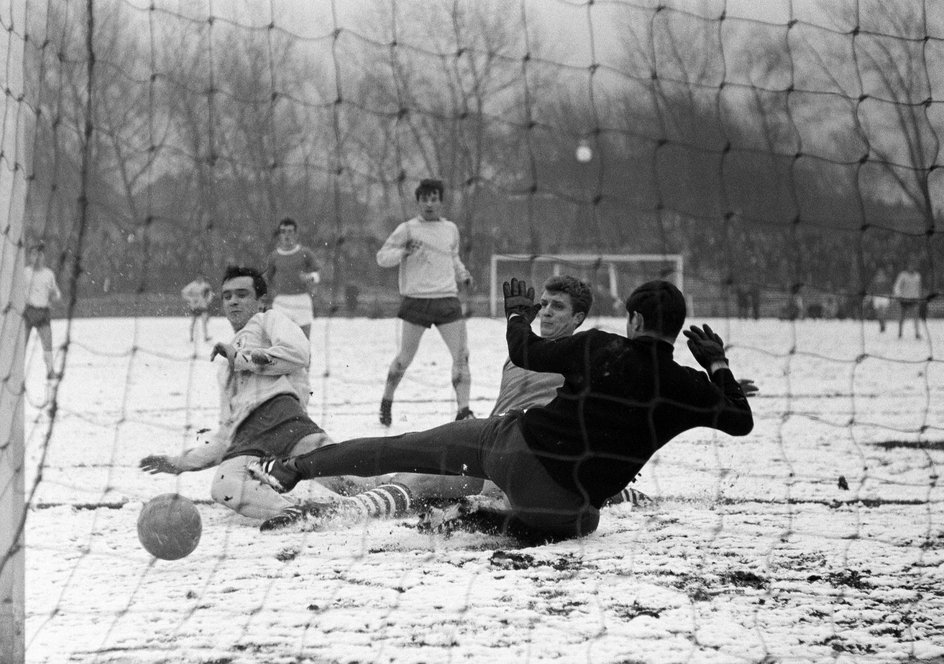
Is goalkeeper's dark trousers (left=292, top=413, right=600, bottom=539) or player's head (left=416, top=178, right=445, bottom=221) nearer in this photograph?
goalkeeper's dark trousers (left=292, top=413, right=600, bottom=539)

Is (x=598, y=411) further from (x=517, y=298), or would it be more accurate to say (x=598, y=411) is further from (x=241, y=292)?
(x=241, y=292)

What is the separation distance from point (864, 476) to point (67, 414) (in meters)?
5.42

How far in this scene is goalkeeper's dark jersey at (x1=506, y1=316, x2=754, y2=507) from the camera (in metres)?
3.75

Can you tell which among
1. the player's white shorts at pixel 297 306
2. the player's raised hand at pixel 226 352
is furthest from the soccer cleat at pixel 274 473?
the player's white shorts at pixel 297 306

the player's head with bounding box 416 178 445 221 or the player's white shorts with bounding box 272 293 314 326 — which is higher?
the player's head with bounding box 416 178 445 221

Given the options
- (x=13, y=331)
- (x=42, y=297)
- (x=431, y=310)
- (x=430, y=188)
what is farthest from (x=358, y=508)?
(x=42, y=297)

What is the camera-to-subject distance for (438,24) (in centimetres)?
453

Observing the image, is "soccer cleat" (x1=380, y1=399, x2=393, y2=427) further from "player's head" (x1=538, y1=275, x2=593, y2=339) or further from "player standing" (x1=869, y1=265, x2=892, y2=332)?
"player standing" (x1=869, y1=265, x2=892, y2=332)

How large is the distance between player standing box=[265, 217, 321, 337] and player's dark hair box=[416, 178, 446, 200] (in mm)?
1875

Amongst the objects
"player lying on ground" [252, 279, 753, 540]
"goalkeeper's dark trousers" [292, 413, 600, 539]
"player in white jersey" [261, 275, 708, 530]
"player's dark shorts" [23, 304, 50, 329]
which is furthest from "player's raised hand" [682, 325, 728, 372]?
"player's dark shorts" [23, 304, 50, 329]

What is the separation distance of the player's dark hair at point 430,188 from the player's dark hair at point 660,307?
255 centimetres

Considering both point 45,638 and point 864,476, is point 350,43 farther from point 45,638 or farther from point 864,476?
point 864,476

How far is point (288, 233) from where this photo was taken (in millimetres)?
7945

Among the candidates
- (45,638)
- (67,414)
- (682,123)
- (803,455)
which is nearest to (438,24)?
(682,123)
